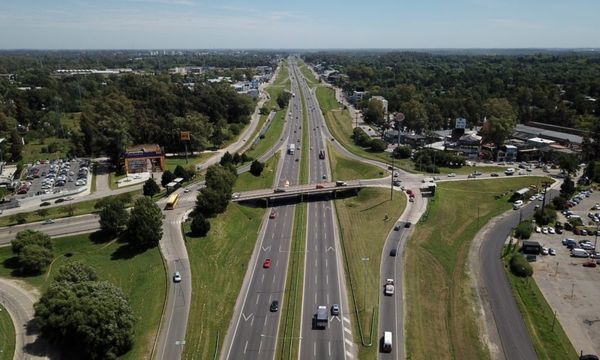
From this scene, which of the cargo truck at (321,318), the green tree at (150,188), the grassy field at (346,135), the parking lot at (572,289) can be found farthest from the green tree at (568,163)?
the green tree at (150,188)

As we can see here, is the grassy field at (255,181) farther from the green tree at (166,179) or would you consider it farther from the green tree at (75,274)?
the green tree at (75,274)

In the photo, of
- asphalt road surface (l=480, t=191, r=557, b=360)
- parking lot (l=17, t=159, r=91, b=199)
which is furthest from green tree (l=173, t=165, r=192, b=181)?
asphalt road surface (l=480, t=191, r=557, b=360)

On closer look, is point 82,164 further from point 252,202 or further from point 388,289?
point 388,289

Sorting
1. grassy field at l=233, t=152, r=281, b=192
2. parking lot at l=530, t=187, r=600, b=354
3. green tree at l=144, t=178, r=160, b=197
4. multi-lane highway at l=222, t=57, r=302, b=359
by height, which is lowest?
parking lot at l=530, t=187, r=600, b=354

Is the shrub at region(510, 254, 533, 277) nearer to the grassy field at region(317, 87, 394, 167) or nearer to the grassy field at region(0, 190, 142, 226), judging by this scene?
the grassy field at region(317, 87, 394, 167)

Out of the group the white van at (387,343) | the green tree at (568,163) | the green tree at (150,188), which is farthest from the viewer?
the green tree at (568,163)
